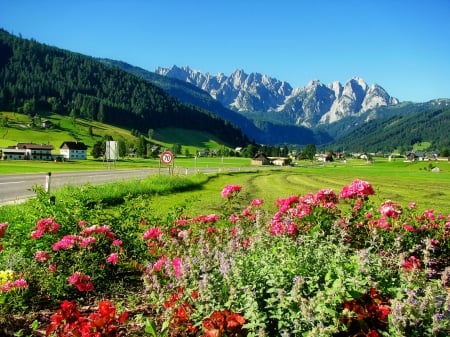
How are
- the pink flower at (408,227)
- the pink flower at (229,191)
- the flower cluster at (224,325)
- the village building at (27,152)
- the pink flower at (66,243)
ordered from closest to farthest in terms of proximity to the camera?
the flower cluster at (224,325), the pink flower at (66,243), the pink flower at (408,227), the pink flower at (229,191), the village building at (27,152)

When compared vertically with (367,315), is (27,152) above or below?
below

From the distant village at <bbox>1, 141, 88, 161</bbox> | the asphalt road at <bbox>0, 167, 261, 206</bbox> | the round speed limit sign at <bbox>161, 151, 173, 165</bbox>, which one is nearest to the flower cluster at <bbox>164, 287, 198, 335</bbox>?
the asphalt road at <bbox>0, 167, 261, 206</bbox>

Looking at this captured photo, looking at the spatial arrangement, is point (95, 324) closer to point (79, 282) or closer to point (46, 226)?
point (79, 282)

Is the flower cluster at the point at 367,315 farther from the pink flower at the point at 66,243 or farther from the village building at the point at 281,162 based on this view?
the village building at the point at 281,162

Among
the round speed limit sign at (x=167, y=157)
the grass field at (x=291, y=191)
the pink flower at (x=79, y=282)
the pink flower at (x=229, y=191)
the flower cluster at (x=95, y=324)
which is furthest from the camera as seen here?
the round speed limit sign at (x=167, y=157)

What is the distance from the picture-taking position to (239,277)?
14.9 feet

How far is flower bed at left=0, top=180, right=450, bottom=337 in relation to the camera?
404cm

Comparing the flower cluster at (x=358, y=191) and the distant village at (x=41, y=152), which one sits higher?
the flower cluster at (x=358, y=191)

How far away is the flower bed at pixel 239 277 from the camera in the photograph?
13.3 ft

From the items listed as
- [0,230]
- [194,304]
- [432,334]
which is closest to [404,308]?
[432,334]

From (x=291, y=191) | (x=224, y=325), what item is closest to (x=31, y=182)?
→ (x=291, y=191)

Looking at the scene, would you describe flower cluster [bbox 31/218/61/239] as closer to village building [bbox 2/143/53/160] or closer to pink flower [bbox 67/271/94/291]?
pink flower [bbox 67/271/94/291]

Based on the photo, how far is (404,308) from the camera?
3.95m

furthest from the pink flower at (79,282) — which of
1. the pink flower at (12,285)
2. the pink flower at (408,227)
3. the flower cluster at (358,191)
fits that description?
the pink flower at (408,227)
